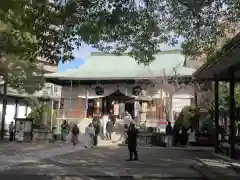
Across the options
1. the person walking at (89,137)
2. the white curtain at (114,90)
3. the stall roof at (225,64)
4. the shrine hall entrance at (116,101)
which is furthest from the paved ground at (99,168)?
the shrine hall entrance at (116,101)

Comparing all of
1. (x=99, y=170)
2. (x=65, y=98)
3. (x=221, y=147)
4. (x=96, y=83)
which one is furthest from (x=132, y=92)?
(x=99, y=170)

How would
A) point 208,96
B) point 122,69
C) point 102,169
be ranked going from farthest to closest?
1. point 122,69
2. point 208,96
3. point 102,169

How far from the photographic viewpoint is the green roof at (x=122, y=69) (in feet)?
116

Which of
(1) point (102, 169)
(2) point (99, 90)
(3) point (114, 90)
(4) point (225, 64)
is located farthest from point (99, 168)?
(2) point (99, 90)

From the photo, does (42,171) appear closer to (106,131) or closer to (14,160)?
(14,160)

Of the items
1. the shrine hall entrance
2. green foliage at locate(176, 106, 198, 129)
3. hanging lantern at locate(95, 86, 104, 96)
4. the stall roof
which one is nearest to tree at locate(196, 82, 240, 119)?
green foliage at locate(176, 106, 198, 129)

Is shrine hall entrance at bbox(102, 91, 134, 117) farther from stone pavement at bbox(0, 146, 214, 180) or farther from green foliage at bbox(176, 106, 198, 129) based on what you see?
stone pavement at bbox(0, 146, 214, 180)

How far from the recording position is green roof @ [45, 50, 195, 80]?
35.5 meters

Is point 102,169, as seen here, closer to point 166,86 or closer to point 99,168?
point 99,168

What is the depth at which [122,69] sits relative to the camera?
126 feet

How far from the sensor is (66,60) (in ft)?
32.6

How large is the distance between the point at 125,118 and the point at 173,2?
76.7ft

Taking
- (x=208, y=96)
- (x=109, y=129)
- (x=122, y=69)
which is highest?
(x=122, y=69)

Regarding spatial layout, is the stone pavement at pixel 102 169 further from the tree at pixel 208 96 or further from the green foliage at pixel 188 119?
the tree at pixel 208 96
